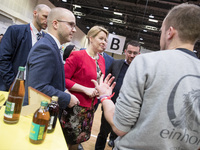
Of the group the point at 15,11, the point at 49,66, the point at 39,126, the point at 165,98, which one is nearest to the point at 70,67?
the point at 49,66

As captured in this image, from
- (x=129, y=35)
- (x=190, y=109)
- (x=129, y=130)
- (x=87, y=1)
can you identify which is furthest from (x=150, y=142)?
(x=129, y=35)

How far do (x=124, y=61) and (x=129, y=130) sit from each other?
6.01 feet

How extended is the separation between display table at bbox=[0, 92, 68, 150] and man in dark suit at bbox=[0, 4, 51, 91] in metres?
1.05

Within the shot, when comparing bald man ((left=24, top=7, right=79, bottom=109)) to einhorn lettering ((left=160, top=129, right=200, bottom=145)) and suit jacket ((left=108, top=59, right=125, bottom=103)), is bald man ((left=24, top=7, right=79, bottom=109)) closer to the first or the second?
einhorn lettering ((left=160, top=129, right=200, bottom=145))

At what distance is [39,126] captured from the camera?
89 cm

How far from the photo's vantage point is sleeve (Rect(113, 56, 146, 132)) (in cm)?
79

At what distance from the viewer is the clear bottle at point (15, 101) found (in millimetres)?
1014

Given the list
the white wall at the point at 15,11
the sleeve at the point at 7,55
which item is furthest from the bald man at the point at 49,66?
the white wall at the point at 15,11

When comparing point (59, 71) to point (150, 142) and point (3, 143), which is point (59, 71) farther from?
point (150, 142)

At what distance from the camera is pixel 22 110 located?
1091mm

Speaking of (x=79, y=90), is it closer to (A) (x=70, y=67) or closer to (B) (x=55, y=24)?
(A) (x=70, y=67)

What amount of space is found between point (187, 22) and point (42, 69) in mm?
967

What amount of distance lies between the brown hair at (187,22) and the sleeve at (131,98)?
0.86ft

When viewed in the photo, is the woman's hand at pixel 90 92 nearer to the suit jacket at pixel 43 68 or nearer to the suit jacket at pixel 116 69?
the suit jacket at pixel 43 68
